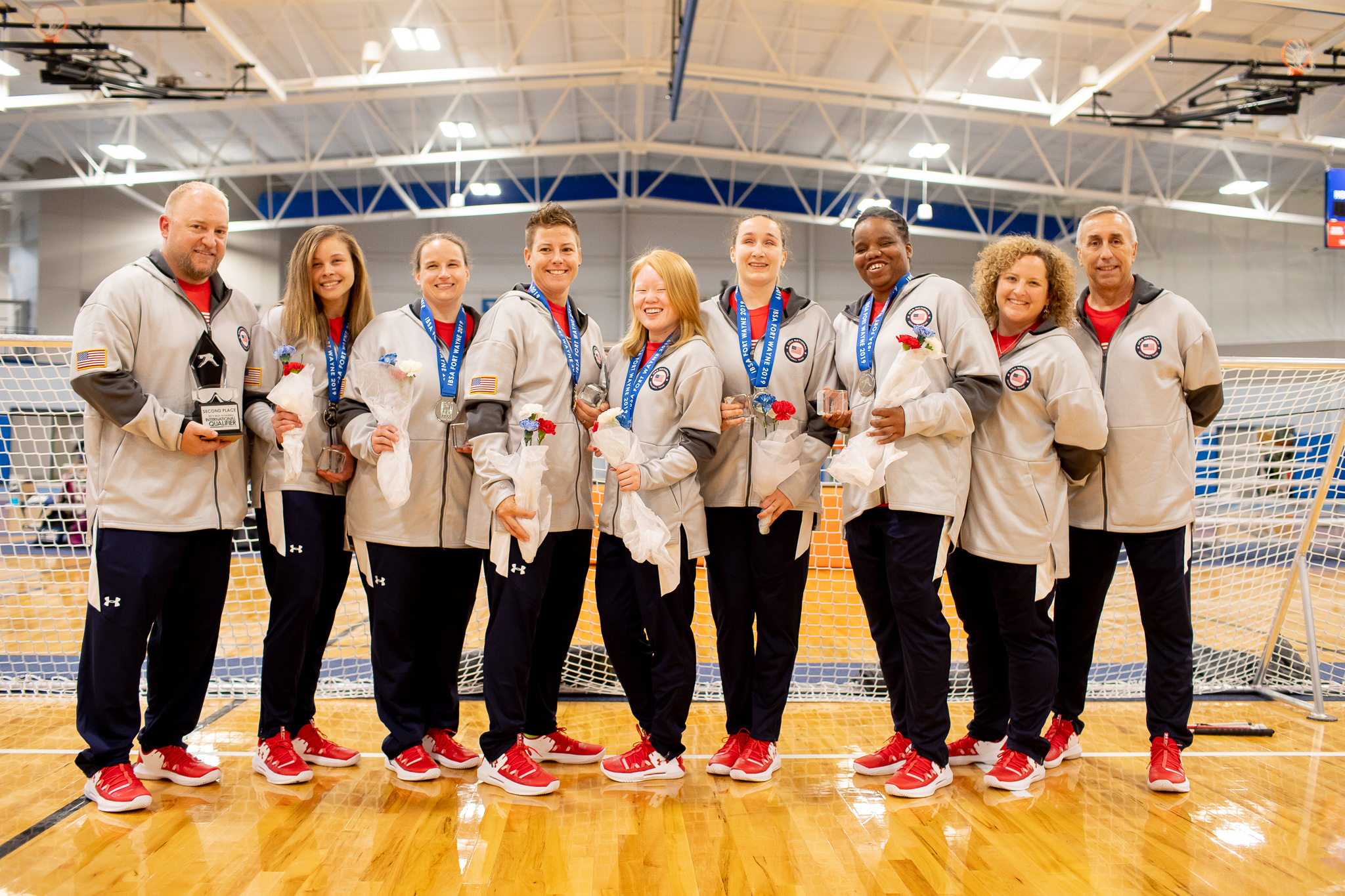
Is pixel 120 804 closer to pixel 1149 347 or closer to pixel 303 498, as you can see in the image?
pixel 303 498

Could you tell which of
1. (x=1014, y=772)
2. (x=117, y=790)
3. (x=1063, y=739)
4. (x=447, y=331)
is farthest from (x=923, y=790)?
(x=117, y=790)

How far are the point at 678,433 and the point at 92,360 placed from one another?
1.88 m

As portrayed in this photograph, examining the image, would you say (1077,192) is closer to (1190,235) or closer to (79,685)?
(1190,235)

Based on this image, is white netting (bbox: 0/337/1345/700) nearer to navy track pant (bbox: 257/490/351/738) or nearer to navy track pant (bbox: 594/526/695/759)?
navy track pant (bbox: 257/490/351/738)

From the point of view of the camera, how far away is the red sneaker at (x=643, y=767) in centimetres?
302

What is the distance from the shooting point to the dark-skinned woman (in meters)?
2.92

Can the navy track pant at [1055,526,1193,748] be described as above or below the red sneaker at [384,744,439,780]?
above

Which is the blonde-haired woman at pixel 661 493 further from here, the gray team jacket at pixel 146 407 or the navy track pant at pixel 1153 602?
the navy track pant at pixel 1153 602

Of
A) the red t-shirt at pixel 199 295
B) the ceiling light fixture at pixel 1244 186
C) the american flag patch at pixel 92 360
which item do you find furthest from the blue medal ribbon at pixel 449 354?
the ceiling light fixture at pixel 1244 186

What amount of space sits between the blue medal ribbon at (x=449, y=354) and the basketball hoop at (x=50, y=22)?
9623mm

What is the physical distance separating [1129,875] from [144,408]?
3.18 metres

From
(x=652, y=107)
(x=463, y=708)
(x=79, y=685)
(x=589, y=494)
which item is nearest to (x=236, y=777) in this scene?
(x=79, y=685)

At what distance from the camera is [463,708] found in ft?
12.9

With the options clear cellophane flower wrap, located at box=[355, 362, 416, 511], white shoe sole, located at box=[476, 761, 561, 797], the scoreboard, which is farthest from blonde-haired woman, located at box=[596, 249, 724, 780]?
the scoreboard
